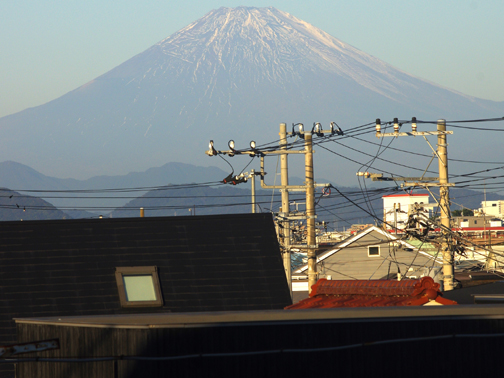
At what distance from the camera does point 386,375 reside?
43.4 feet

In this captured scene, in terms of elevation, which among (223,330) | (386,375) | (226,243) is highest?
(226,243)

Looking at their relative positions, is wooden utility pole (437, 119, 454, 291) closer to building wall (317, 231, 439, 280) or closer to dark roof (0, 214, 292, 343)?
dark roof (0, 214, 292, 343)

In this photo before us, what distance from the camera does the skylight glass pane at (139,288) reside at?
2222 centimetres

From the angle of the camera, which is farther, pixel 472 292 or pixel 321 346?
pixel 472 292

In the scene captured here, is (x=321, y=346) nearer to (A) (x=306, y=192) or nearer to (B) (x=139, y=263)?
(B) (x=139, y=263)

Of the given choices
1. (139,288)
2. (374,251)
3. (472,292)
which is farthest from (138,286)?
(374,251)

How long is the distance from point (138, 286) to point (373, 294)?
26.6ft

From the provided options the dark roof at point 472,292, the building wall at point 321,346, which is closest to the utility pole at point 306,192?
the dark roof at point 472,292

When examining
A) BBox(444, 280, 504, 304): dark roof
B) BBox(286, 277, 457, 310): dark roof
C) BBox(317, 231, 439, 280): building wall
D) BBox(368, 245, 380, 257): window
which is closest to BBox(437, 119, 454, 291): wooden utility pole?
BBox(444, 280, 504, 304): dark roof

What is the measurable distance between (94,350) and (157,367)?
1.49m

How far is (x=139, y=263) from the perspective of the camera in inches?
899

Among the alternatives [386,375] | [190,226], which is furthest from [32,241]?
[386,375]

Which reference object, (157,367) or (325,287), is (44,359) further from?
(325,287)

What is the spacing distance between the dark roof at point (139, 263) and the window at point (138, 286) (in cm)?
25
